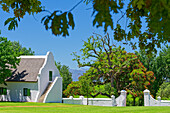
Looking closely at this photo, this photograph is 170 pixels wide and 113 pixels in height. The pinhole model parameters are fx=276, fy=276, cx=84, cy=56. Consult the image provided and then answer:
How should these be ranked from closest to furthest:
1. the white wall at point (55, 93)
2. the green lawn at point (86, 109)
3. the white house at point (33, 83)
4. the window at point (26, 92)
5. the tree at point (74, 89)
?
the green lawn at point (86, 109) → the white wall at point (55, 93) → the white house at point (33, 83) → the window at point (26, 92) → the tree at point (74, 89)

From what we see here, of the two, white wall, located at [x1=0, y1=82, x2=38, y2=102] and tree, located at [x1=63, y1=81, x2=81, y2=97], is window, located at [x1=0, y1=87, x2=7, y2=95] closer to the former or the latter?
white wall, located at [x1=0, y1=82, x2=38, y2=102]

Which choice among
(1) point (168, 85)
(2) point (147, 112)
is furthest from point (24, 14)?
(1) point (168, 85)

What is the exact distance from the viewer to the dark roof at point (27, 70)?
1415 inches

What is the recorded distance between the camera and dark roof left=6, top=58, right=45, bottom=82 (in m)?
35.9

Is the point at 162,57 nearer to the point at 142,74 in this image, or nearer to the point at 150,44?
the point at 142,74

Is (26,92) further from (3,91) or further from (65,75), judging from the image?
(65,75)

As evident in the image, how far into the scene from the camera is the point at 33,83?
1410 inches

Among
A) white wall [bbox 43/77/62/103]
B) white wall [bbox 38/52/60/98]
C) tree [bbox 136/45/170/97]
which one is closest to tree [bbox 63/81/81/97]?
white wall [bbox 43/77/62/103]

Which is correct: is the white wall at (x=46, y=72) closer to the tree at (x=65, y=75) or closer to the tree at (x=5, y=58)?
the tree at (x=5, y=58)

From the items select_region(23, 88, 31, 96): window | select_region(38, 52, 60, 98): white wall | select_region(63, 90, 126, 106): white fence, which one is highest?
select_region(38, 52, 60, 98): white wall

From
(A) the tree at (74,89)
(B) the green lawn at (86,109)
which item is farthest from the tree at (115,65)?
(B) the green lawn at (86,109)

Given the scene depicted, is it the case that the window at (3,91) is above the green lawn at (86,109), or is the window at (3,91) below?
above

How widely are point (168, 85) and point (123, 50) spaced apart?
9.48m

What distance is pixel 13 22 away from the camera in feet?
19.1
